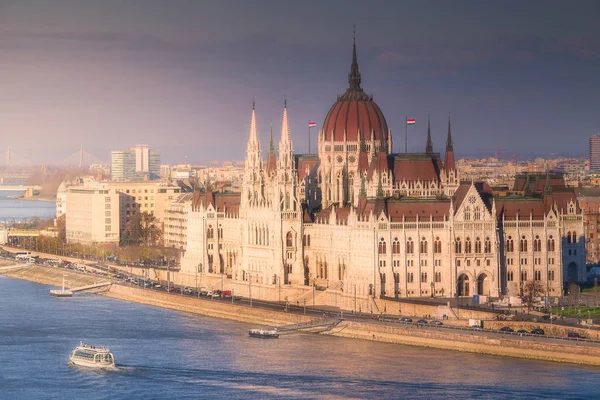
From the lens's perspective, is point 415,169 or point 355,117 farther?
point 355,117

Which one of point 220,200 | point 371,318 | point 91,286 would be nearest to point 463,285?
point 371,318

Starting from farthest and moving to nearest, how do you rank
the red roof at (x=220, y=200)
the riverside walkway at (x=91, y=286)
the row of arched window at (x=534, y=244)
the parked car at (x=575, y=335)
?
the riverside walkway at (x=91, y=286)
the red roof at (x=220, y=200)
the row of arched window at (x=534, y=244)
the parked car at (x=575, y=335)

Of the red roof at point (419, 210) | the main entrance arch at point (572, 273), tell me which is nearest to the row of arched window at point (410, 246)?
the red roof at point (419, 210)

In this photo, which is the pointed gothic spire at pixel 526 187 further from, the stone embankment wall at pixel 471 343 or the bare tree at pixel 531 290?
the stone embankment wall at pixel 471 343

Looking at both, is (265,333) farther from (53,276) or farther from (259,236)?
(53,276)

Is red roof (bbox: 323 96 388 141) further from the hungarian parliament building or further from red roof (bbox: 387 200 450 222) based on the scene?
red roof (bbox: 387 200 450 222)

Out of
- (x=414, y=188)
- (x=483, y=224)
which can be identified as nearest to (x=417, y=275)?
(x=483, y=224)

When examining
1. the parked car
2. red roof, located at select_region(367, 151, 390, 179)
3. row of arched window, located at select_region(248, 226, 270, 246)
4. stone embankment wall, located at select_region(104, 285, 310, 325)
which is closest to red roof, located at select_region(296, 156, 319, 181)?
row of arched window, located at select_region(248, 226, 270, 246)
